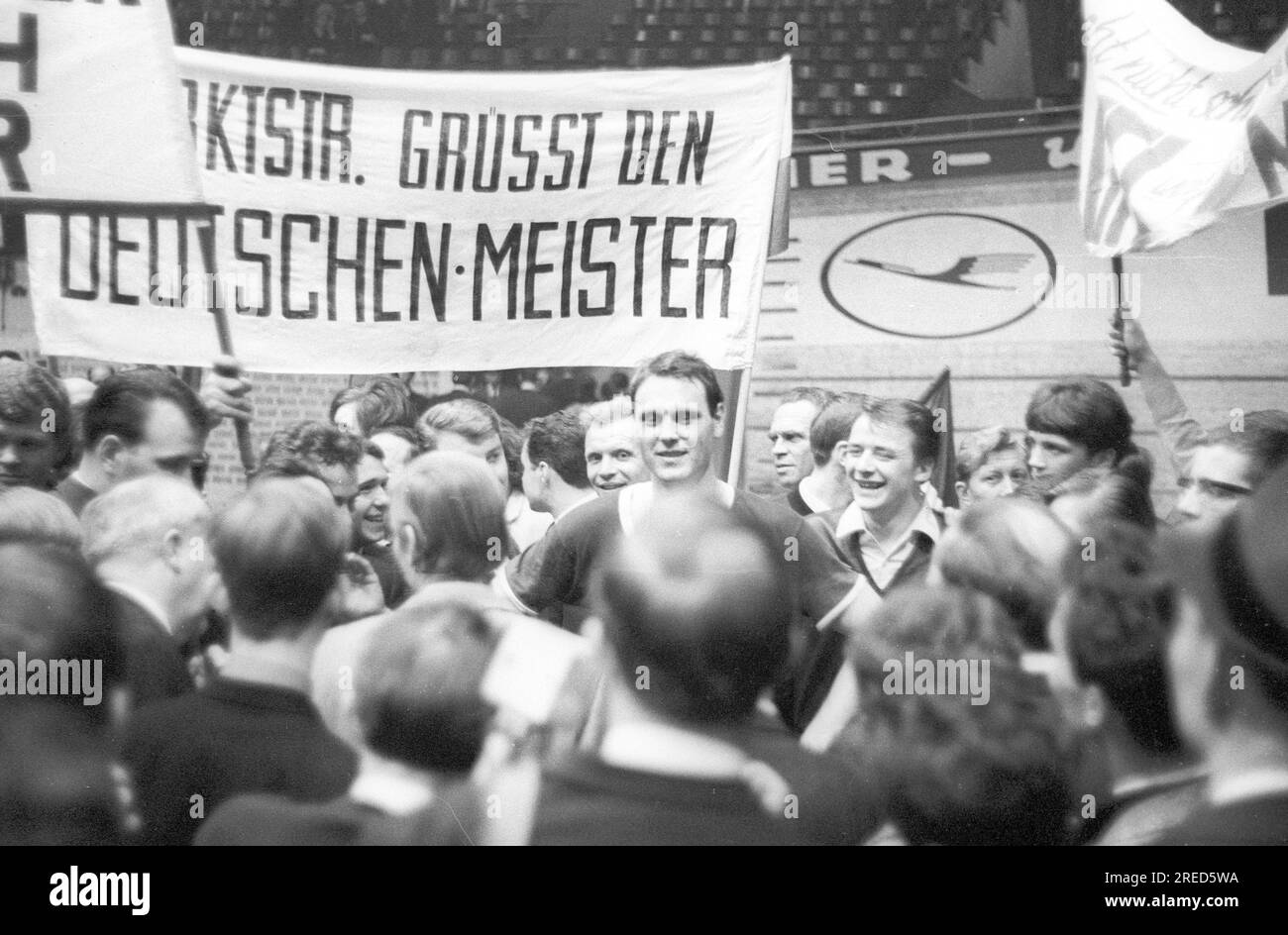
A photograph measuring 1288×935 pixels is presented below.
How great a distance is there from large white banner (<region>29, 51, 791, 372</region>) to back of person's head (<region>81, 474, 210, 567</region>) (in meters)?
0.42

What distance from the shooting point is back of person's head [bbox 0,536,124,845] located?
3.15 meters

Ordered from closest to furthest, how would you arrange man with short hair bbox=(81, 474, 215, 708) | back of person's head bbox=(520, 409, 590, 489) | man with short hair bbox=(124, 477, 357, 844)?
man with short hair bbox=(124, 477, 357, 844) → man with short hair bbox=(81, 474, 215, 708) → back of person's head bbox=(520, 409, 590, 489)

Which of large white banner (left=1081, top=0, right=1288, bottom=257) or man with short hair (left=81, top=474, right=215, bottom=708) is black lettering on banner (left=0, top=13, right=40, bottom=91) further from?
large white banner (left=1081, top=0, right=1288, bottom=257)

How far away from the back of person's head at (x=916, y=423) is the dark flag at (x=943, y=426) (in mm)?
12

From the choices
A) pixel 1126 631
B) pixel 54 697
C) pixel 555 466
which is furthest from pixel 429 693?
pixel 1126 631

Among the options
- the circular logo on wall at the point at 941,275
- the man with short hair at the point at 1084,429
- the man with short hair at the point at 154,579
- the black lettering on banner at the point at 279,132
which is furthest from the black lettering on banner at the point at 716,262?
the man with short hair at the point at 154,579

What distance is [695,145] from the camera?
3564 millimetres

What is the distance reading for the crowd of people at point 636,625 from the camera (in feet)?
9.43

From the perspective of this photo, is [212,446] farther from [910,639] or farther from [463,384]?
[910,639]

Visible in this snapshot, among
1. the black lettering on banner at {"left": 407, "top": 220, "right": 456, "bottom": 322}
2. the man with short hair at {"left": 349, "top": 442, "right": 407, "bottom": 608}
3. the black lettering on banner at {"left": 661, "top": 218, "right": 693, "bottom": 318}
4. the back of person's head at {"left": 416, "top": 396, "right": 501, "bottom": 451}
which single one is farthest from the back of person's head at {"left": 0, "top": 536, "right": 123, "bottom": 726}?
the black lettering on banner at {"left": 661, "top": 218, "right": 693, "bottom": 318}

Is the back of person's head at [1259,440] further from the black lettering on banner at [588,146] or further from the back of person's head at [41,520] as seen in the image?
the back of person's head at [41,520]

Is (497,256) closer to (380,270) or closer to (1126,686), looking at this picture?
(380,270)

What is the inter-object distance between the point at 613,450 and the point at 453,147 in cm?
81
